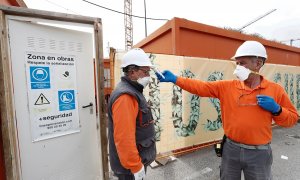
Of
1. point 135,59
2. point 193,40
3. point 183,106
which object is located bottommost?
point 183,106

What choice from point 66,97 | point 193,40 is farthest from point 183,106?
point 66,97

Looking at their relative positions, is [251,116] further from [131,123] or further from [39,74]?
[39,74]

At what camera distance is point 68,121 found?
2750 mm

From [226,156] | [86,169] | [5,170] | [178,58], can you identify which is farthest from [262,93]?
[5,170]

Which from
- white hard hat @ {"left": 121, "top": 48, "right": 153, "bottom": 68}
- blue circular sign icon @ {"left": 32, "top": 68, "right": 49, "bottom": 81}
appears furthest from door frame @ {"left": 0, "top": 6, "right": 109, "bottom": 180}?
white hard hat @ {"left": 121, "top": 48, "right": 153, "bottom": 68}

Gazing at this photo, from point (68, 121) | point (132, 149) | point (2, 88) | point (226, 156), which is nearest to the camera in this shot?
point (132, 149)

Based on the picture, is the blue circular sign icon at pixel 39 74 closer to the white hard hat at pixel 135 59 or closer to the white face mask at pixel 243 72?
the white hard hat at pixel 135 59

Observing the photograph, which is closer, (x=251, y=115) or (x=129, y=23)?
(x=251, y=115)

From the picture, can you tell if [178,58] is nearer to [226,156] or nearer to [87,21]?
[87,21]

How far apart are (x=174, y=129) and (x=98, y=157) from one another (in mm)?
1896

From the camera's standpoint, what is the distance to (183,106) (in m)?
4.49

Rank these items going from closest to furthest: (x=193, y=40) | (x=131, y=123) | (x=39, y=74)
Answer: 1. (x=131, y=123)
2. (x=39, y=74)
3. (x=193, y=40)

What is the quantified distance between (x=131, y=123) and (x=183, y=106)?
293cm

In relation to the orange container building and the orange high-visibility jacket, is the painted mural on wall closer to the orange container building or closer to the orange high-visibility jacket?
the orange container building
